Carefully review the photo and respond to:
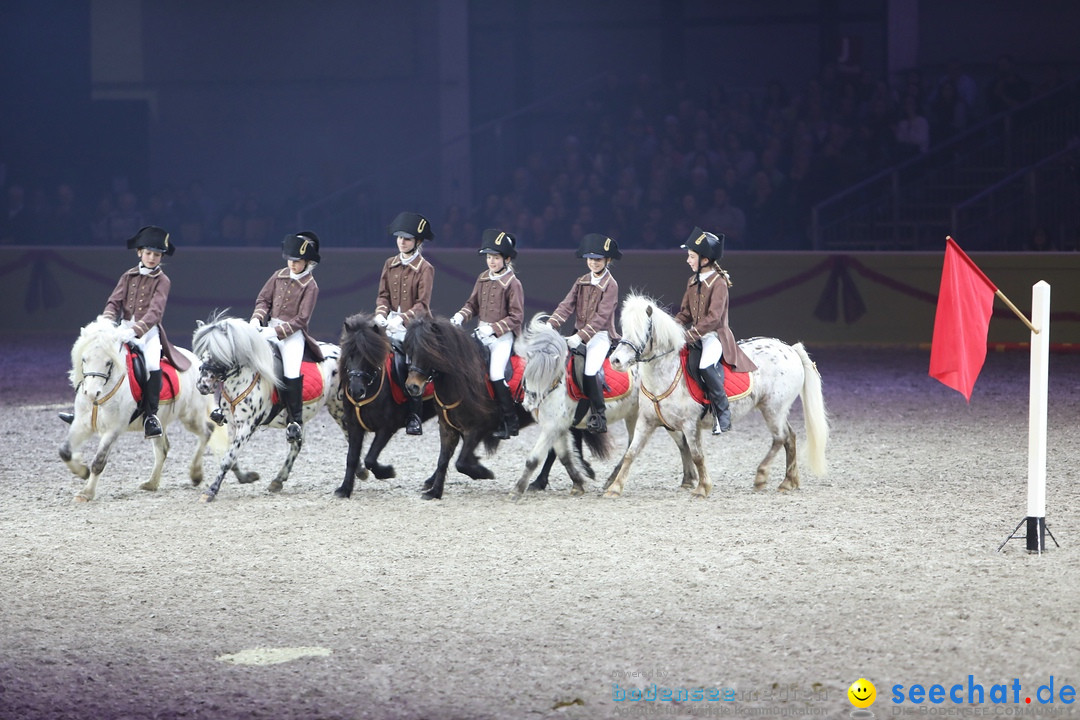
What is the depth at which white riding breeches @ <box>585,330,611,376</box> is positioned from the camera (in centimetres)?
837

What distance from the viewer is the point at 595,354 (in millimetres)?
8383

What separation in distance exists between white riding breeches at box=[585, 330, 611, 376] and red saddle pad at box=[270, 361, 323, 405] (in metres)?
1.92

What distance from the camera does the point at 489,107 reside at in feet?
66.9

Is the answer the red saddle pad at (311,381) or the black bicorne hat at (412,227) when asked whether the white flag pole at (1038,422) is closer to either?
the black bicorne hat at (412,227)

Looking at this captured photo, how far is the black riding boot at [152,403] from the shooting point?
27.3 feet

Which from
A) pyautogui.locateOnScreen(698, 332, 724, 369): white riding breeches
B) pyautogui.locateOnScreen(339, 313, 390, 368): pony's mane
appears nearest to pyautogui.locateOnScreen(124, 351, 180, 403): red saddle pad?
pyautogui.locateOnScreen(339, 313, 390, 368): pony's mane

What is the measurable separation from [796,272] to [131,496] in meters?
10.4

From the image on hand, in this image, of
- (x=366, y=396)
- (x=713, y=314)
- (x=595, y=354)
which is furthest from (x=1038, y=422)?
(x=366, y=396)

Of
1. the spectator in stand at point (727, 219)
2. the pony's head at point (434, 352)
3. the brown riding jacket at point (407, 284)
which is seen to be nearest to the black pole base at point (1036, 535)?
the pony's head at point (434, 352)

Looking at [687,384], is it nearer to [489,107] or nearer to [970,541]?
[970,541]

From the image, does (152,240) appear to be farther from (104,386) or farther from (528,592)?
(528,592)

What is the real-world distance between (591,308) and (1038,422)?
319cm

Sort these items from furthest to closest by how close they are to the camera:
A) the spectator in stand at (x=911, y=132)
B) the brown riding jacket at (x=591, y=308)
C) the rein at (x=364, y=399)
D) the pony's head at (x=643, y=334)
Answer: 1. the spectator in stand at (x=911, y=132)
2. the brown riding jacket at (x=591, y=308)
3. the rein at (x=364, y=399)
4. the pony's head at (x=643, y=334)

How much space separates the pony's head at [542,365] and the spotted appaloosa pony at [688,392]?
1.62 ft
